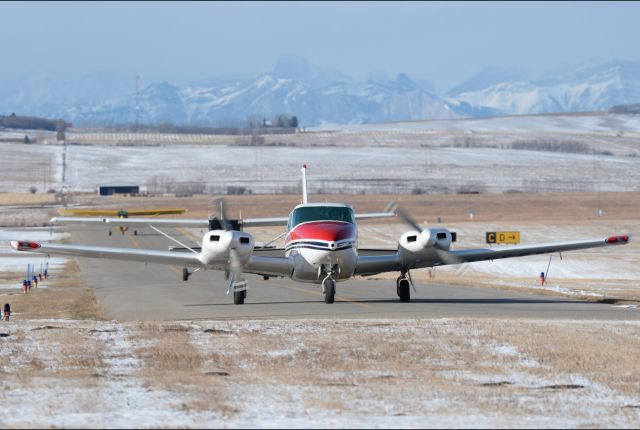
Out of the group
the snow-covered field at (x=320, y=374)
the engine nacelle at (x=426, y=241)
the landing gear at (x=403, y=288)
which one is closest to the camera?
the snow-covered field at (x=320, y=374)

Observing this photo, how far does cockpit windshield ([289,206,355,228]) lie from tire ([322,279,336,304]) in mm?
1866

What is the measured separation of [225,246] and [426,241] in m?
6.04

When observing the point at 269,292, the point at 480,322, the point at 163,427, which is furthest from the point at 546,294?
the point at 163,427

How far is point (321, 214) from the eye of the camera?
33.2 m

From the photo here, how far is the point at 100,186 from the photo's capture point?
177 metres

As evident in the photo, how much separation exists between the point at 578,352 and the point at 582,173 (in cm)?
17164

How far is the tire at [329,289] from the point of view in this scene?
3294cm

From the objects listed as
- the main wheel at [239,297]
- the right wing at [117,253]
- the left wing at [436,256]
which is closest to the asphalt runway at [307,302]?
the main wheel at [239,297]

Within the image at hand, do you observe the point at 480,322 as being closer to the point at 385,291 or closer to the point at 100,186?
→ the point at 385,291

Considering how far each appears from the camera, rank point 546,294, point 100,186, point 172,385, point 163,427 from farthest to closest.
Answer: point 100,186 < point 546,294 < point 172,385 < point 163,427

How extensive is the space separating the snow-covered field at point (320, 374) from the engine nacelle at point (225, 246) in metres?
4.59

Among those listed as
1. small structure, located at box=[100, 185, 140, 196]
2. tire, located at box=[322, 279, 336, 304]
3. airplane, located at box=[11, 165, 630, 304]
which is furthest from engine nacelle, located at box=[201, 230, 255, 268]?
small structure, located at box=[100, 185, 140, 196]

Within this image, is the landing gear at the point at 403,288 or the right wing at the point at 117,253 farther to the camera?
the landing gear at the point at 403,288

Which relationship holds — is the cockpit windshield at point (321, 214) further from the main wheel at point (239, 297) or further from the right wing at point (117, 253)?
the right wing at point (117, 253)
